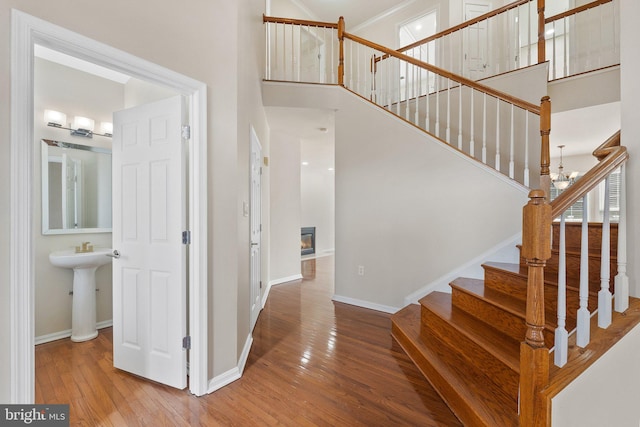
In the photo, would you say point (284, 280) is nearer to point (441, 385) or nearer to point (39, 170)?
point (441, 385)

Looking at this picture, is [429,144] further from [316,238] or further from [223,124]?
[316,238]

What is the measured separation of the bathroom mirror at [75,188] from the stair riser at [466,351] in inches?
138

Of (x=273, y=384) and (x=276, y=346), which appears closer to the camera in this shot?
(x=273, y=384)

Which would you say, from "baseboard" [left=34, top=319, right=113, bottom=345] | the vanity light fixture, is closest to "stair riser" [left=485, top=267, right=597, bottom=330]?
"baseboard" [left=34, top=319, right=113, bottom=345]

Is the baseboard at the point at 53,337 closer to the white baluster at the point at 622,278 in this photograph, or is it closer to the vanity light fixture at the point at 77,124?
the vanity light fixture at the point at 77,124

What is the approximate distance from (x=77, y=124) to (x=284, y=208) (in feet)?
9.28

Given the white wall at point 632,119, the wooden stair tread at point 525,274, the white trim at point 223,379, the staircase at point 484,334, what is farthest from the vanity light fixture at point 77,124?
the white wall at point 632,119

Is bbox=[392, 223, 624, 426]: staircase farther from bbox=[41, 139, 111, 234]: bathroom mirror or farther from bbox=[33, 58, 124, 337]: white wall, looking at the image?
bbox=[41, 139, 111, 234]: bathroom mirror

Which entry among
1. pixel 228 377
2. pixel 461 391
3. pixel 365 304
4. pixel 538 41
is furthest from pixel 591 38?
pixel 228 377

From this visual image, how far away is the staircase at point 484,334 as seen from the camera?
4.86ft

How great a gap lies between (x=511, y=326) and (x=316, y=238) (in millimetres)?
5900

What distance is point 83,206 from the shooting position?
2871mm

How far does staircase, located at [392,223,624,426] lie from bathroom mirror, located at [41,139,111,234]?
3411 millimetres

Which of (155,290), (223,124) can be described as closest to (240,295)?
(155,290)
